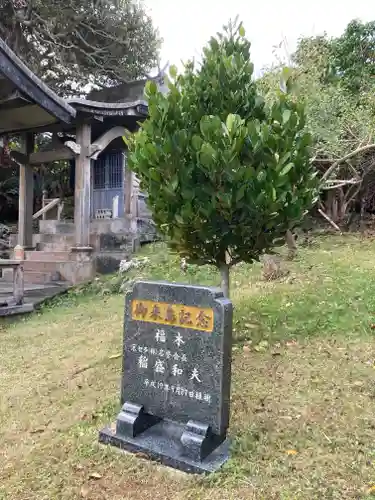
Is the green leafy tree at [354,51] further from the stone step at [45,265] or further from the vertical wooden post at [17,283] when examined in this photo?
the vertical wooden post at [17,283]

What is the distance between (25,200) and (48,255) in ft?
5.74

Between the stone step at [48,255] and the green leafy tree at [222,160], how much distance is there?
259 inches

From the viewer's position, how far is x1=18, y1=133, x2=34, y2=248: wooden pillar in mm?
11203

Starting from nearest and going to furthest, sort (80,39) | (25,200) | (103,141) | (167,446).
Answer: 1. (167,446)
2. (103,141)
3. (25,200)
4. (80,39)

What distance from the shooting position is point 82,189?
9.91 meters

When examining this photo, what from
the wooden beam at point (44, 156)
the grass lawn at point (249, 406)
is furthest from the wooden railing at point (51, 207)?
the grass lawn at point (249, 406)

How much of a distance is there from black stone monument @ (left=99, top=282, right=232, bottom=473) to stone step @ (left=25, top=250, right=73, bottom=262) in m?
7.51

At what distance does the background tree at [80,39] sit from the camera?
1539 cm

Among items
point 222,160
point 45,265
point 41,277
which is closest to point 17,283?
point 41,277

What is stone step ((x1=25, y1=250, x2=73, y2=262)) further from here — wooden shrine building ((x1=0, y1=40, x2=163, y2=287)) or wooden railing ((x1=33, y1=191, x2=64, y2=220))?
wooden railing ((x1=33, y1=191, x2=64, y2=220))

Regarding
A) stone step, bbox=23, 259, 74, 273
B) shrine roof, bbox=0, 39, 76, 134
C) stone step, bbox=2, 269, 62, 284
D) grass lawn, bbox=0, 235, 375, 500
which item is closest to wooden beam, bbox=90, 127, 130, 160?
shrine roof, bbox=0, 39, 76, 134

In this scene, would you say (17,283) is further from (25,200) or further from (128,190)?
(128,190)

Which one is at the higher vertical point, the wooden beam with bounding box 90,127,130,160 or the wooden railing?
the wooden beam with bounding box 90,127,130,160

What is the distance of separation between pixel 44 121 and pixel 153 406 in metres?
8.62
